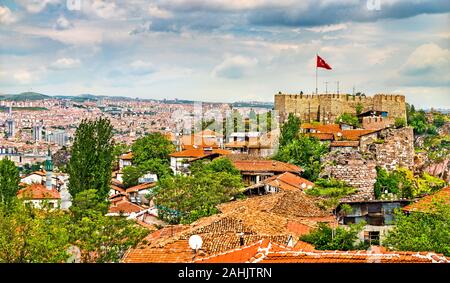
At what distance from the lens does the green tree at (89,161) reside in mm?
9359

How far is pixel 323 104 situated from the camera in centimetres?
1925

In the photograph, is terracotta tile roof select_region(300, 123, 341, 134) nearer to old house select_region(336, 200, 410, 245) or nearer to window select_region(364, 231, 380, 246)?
old house select_region(336, 200, 410, 245)

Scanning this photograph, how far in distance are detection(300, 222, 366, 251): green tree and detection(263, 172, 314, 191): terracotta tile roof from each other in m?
4.20

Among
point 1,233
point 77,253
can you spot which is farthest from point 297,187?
point 1,233

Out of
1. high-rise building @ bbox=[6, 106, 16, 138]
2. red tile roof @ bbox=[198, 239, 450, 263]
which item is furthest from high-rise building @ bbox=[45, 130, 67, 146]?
red tile roof @ bbox=[198, 239, 450, 263]

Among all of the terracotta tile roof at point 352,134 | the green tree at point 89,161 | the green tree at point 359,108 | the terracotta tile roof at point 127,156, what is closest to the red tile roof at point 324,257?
the green tree at point 89,161

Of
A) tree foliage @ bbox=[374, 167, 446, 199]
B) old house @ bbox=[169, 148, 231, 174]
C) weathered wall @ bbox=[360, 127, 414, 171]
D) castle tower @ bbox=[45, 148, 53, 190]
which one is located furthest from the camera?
old house @ bbox=[169, 148, 231, 174]

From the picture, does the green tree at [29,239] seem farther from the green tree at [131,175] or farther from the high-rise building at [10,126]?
the green tree at [131,175]

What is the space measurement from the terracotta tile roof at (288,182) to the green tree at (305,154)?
2.83ft

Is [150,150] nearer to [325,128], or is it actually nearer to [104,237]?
[325,128]

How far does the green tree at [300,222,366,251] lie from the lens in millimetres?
5809

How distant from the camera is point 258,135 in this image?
54.1ft
